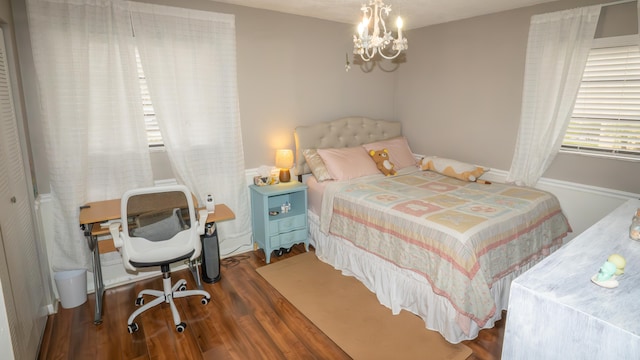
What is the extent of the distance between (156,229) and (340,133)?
7.93ft

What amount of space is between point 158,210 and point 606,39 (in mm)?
3754

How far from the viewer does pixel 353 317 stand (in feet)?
8.91

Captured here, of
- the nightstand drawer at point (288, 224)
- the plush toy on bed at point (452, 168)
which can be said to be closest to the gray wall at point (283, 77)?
the nightstand drawer at point (288, 224)

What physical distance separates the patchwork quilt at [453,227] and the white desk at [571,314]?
0.93 metres

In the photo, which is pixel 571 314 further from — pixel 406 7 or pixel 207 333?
pixel 406 7

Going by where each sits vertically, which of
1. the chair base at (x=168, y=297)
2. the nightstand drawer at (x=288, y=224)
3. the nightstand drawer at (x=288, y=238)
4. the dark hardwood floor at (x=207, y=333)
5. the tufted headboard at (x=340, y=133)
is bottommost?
the dark hardwood floor at (x=207, y=333)

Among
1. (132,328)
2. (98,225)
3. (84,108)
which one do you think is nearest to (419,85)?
(84,108)

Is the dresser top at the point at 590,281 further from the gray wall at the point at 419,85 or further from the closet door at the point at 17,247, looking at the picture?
the closet door at the point at 17,247

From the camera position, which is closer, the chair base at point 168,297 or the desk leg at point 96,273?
the chair base at point 168,297

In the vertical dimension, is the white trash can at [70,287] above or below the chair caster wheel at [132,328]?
above

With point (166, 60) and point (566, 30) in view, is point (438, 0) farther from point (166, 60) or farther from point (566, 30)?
point (166, 60)

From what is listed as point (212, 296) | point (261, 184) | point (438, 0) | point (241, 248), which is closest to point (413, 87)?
point (438, 0)

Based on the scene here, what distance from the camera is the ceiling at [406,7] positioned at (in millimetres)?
3273

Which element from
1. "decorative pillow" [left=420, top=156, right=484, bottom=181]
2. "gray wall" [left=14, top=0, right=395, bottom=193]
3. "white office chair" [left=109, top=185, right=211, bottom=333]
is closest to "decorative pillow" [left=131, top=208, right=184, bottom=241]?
"white office chair" [left=109, top=185, right=211, bottom=333]
